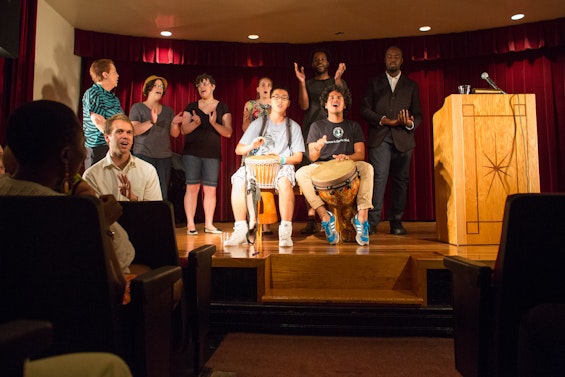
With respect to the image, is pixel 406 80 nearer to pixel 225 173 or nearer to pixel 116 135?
pixel 116 135

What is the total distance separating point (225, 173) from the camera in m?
6.82

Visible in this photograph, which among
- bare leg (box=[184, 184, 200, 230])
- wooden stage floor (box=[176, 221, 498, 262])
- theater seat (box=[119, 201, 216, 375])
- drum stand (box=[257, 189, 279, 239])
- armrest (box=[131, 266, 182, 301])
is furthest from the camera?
bare leg (box=[184, 184, 200, 230])

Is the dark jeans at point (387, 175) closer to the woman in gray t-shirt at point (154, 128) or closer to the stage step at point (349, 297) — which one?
the stage step at point (349, 297)

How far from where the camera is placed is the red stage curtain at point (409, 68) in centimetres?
589

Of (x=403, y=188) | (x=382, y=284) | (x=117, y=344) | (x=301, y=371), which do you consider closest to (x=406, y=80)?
(x=403, y=188)

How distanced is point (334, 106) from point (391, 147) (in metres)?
0.75

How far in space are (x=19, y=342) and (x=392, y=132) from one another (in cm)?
385

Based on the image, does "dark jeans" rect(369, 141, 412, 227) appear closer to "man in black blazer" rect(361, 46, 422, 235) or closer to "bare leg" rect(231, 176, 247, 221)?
"man in black blazer" rect(361, 46, 422, 235)

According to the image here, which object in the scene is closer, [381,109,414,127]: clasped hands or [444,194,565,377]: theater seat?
[444,194,565,377]: theater seat

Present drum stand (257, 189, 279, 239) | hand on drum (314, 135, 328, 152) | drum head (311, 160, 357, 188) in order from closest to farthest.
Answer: drum head (311, 160, 357, 188), hand on drum (314, 135, 328, 152), drum stand (257, 189, 279, 239)

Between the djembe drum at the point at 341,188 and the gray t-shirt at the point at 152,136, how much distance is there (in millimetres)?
1807

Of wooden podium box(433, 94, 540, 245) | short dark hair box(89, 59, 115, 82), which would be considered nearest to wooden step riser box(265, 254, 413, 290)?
wooden podium box(433, 94, 540, 245)

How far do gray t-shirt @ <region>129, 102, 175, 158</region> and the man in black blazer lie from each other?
82.7 inches

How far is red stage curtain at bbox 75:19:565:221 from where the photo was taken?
19.3ft
